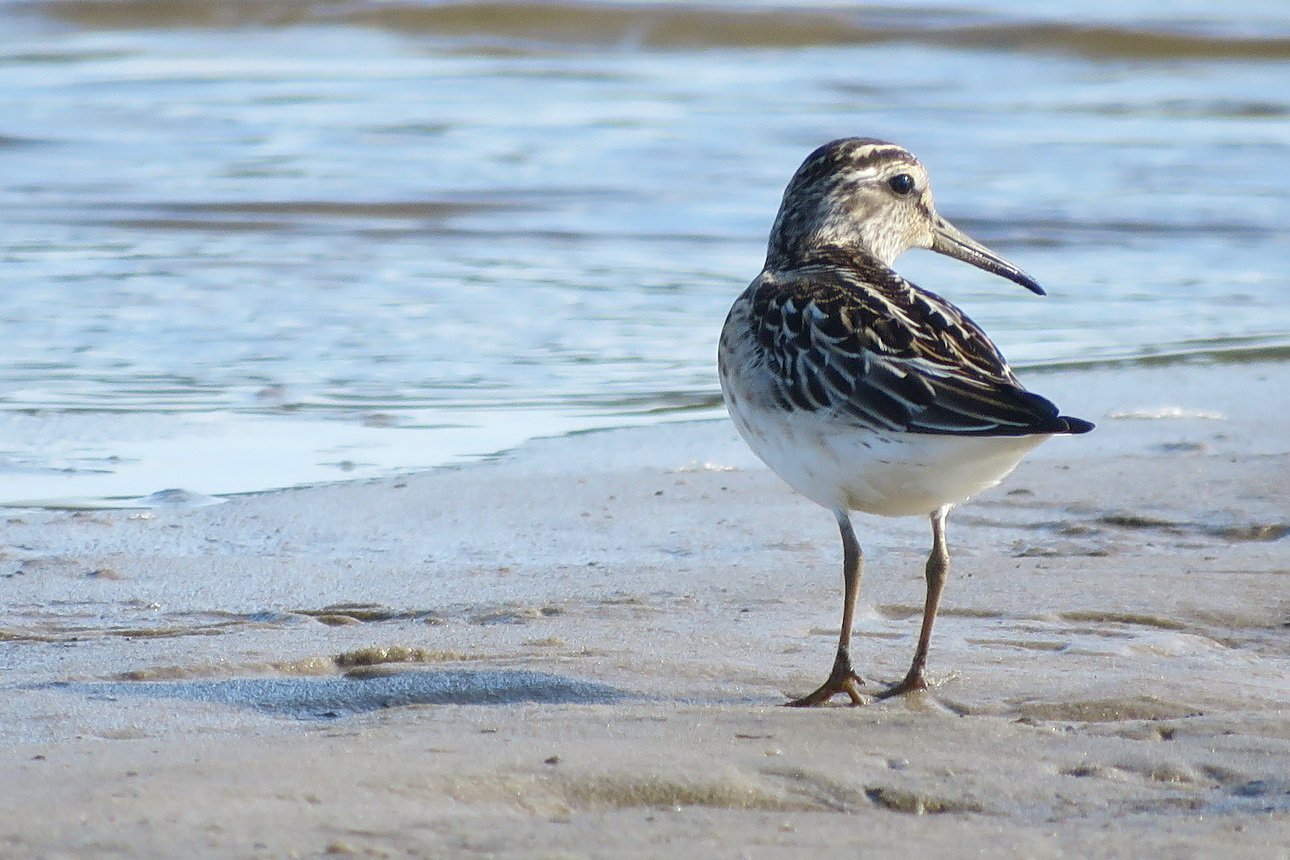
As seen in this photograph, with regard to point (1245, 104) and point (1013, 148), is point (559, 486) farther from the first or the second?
point (1245, 104)

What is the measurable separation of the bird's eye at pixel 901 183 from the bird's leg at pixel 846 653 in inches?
46.3

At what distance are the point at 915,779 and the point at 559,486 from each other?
2.72 metres

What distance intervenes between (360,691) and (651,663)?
0.63m

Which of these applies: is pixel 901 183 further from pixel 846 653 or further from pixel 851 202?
pixel 846 653

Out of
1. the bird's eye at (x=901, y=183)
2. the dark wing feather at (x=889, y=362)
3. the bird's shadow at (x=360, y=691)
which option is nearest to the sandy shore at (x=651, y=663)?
the bird's shadow at (x=360, y=691)

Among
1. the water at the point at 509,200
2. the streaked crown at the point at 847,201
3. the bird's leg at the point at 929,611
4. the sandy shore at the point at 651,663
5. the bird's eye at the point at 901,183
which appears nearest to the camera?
the sandy shore at the point at 651,663

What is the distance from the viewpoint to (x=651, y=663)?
4.21 m

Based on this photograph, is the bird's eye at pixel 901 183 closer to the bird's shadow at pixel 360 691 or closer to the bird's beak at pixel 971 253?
the bird's beak at pixel 971 253

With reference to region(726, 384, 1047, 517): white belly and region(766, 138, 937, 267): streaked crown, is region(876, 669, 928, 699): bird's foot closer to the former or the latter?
region(726, 384, 1047, 517): white belly

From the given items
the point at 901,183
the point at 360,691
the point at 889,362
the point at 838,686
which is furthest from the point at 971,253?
the point at 360,691

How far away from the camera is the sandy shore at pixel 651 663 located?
3074 millimetres

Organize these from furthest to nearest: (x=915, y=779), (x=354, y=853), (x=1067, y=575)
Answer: (x=1067, y=575), (x=915, y=779), (x=354, y=853)

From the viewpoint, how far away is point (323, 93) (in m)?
14.8

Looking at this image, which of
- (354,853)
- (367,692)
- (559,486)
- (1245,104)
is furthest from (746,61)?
(354,853)
